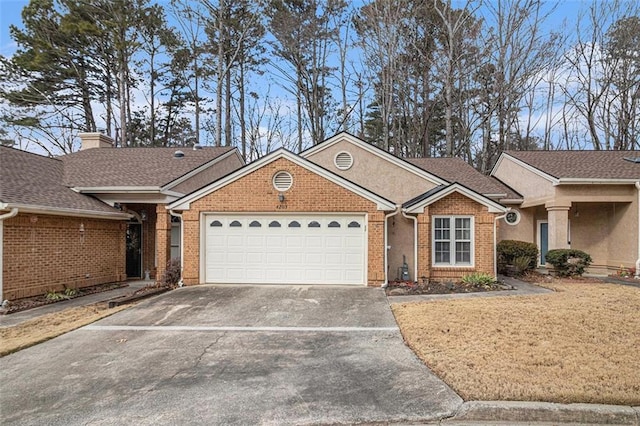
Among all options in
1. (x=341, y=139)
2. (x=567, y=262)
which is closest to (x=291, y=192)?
(x=341, y=139)

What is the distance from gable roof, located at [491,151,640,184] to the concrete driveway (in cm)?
1023

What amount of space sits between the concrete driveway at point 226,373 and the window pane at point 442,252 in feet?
15.0

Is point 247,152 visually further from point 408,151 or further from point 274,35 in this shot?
point 408,151

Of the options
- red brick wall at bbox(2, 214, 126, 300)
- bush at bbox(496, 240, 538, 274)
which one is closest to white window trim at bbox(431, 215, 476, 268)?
bush at bbox(496, 240, 538, 274)

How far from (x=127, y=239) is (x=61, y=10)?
1701cm

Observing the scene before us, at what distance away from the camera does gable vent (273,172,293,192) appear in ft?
39.1

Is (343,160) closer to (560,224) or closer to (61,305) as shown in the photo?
(560,224)

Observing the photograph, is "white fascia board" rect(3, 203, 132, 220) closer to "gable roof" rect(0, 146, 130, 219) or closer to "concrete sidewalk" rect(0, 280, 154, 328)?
"gable roof" rect(0, 146, 130, 219)

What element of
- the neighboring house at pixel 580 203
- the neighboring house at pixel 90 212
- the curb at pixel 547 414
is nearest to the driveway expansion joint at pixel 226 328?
the curb at pixel 547 414

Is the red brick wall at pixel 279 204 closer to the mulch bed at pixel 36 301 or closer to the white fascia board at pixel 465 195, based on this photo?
the white fascia board at pixel 465 195

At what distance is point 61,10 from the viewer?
22.6 meters

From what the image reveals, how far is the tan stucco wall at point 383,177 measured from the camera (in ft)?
45.3

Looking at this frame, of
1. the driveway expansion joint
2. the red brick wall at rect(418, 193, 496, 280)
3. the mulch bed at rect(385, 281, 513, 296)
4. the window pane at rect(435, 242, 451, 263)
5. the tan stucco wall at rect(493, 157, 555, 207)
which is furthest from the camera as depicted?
the tan stucco wall at rect(493, 157, 555, 207)

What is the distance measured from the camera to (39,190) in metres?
11.3
